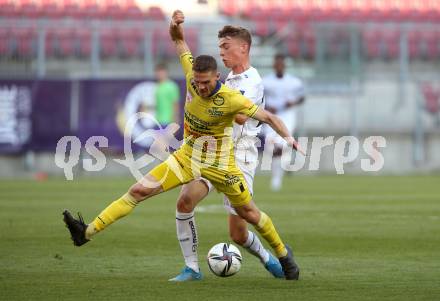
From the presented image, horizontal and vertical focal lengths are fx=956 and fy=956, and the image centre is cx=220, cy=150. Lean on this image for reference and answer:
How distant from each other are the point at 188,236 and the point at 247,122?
4.00ft

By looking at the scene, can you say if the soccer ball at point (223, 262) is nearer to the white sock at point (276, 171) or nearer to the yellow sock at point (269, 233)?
the yellow sock at point (269, 233)

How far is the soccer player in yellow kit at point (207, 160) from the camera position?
24.9 ft

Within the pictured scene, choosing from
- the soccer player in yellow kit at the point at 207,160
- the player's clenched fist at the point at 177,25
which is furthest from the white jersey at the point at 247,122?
the player's clenched fist at the point at 177,25

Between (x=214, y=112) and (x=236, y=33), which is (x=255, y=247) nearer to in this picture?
(x=214, y=112)

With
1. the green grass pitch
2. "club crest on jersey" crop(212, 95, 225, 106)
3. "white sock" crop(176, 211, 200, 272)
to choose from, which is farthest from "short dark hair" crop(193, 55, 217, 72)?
the green grass pitch

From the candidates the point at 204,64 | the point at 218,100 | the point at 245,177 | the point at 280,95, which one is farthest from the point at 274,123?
the point at 280,95

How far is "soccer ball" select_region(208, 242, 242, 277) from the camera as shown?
7.91 m

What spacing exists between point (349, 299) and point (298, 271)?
3.68ft

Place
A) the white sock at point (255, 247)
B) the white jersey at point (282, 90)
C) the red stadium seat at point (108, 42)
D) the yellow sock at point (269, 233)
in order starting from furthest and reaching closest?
the red stadium seat at point (108, 42) → the white jersey at point (282, 90) → the white sock at point (255, 247) → the yellow sock at point (269, 233)

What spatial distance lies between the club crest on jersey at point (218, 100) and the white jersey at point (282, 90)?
10839 millimetres

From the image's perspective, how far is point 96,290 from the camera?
23.5 feet

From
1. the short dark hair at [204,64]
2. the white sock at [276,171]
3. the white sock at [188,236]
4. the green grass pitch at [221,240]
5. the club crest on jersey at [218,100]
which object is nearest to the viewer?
the green grass pitch at [221,240]

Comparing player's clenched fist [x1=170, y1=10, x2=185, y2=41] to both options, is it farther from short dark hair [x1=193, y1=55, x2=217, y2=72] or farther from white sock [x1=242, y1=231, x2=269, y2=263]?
white sock [x1=242, y1=231, x2=269, y2=263]

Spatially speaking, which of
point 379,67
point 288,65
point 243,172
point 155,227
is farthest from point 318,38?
point 243,172
